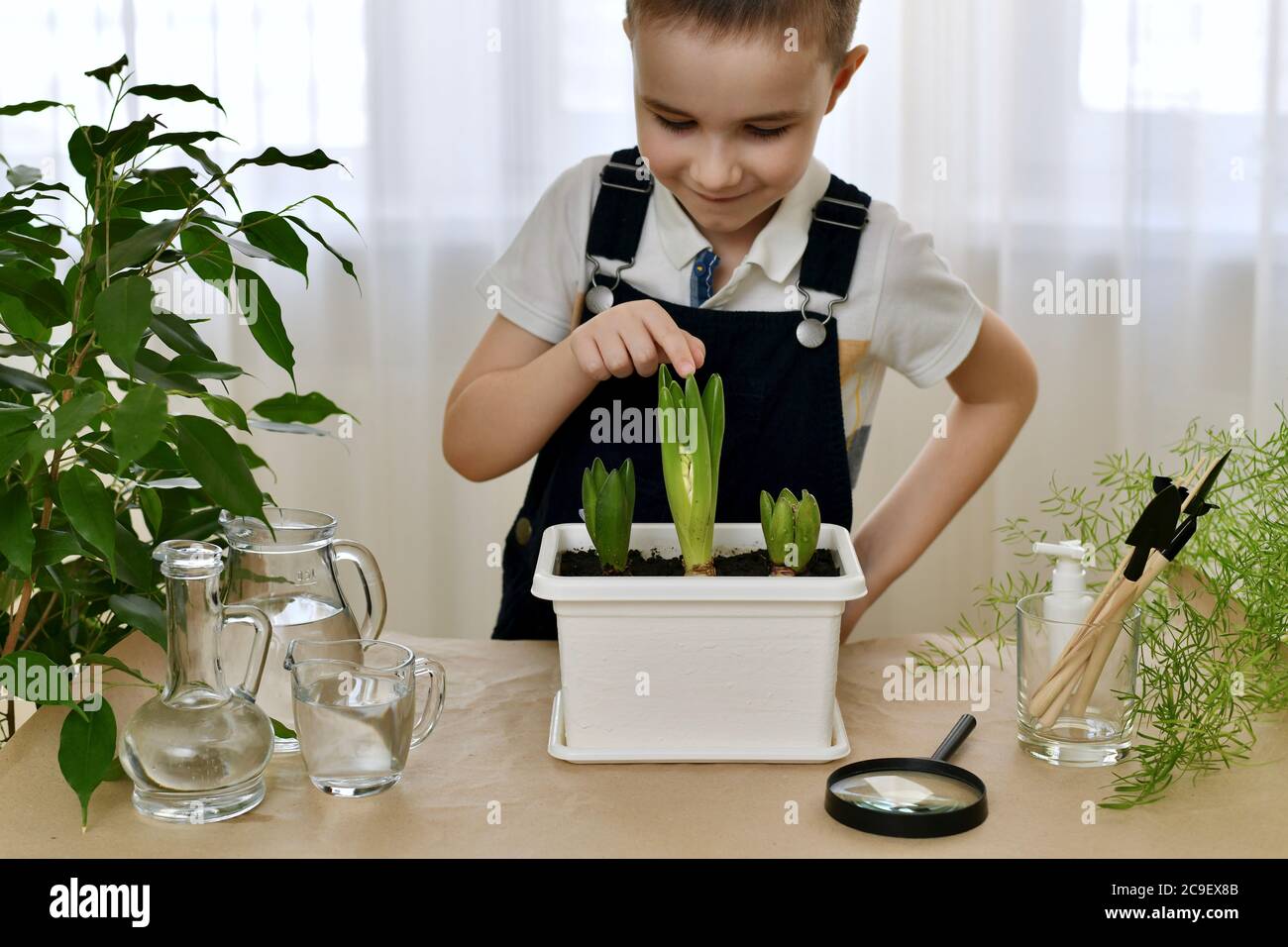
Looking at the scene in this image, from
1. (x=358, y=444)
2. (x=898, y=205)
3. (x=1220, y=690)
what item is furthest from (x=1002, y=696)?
(x=358, y=444)

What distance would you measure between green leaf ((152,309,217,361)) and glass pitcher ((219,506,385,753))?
0.37 ft

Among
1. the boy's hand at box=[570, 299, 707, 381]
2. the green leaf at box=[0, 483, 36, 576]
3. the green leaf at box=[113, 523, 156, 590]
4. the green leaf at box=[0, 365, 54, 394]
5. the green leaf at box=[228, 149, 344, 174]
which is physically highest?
the green leaf at box=[228, 149, 344, 174]

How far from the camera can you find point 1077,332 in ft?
6.55

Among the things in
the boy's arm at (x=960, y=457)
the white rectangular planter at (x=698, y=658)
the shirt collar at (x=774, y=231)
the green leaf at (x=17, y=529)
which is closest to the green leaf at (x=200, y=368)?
the green leaf at (x=17, y=529)

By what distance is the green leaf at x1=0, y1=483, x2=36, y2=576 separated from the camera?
2.26ft

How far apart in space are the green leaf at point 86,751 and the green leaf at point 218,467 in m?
0.14

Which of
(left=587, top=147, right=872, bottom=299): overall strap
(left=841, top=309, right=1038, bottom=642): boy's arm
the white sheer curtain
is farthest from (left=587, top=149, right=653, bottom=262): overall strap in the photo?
the white sheer curtain

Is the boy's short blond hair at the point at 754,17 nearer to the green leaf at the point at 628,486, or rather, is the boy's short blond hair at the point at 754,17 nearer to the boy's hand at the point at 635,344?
the boy's hand at the point at 635,344

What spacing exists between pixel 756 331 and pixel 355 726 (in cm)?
53

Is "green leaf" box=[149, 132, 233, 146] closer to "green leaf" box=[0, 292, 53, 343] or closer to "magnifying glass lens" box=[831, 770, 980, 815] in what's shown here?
"green leaf" box=[0, 292, 53, 343]

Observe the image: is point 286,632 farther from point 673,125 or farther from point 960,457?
point 960,457

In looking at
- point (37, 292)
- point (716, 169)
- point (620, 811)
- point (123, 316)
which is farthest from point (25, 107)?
point (620, 811)
